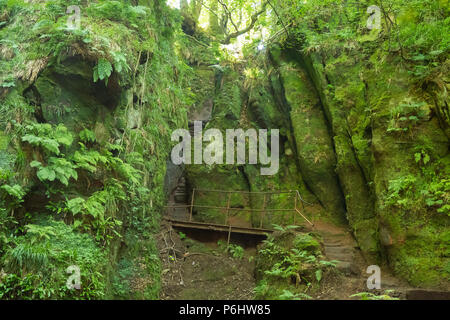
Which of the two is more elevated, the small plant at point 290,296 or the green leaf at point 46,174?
the green leaf at point 46,174

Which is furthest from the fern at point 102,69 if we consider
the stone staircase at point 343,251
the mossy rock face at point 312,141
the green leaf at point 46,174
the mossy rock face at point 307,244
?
the mossy rock face at point 312,141

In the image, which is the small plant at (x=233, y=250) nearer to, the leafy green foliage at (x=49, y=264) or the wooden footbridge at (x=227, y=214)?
the wooden footbridge at (x=227, y=214)

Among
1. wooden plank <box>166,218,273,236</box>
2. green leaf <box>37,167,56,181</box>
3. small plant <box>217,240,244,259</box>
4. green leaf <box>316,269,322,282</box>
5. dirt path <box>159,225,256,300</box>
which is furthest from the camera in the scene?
wooden plank <box>166,218,273,236</box>

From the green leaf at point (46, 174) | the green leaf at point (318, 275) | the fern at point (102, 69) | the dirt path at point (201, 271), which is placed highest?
the fern at point (102, 69)

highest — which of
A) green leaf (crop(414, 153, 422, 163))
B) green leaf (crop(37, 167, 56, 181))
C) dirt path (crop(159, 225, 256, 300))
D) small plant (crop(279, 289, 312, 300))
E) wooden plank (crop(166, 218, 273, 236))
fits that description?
green leaf (crop(414, 153, 422, 163))

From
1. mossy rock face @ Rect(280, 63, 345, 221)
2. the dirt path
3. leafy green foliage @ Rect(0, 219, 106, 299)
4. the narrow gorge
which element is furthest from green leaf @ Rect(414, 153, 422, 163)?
leafy green foliage @ Rect(0, 219, 106, 299)

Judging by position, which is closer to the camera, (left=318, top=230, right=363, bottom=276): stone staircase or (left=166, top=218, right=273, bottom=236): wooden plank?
(left=318, top=230, right=363, bottom=276): stone staircase

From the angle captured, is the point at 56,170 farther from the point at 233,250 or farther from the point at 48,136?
the point at 233,250

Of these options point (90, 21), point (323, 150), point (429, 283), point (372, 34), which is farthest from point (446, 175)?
point (90, 21)

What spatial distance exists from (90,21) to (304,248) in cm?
701

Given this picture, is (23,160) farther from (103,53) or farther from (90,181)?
(103,53)

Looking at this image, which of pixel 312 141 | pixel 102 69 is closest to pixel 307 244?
pixel 312 141

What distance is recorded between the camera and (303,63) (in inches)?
531

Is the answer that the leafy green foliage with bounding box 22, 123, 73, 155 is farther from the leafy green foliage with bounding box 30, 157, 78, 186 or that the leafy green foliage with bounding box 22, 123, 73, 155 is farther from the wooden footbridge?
the wooden footbridge
